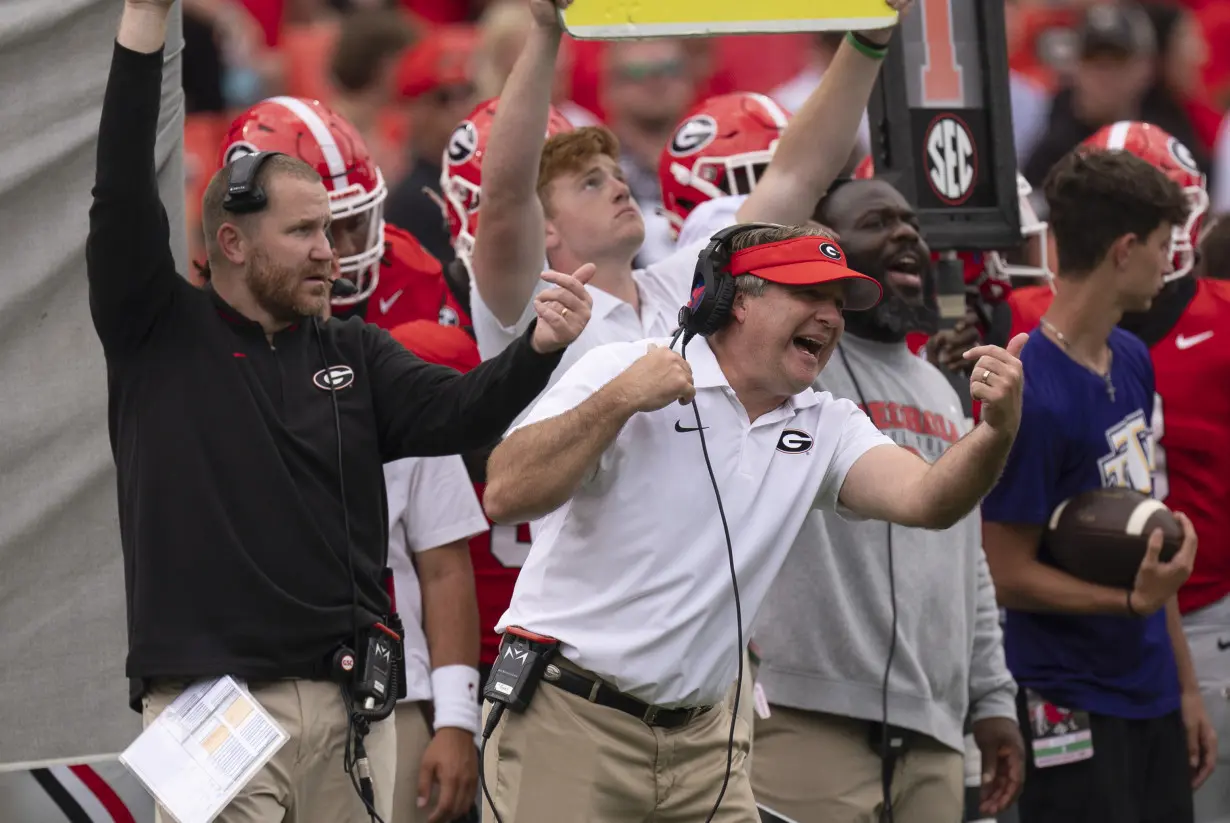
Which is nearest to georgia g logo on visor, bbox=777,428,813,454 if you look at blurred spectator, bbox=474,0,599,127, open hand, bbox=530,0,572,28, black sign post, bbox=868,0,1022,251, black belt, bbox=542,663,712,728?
black belt, bbox=542,663,712,728

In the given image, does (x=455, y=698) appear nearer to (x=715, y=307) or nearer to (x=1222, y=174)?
(x=715, y=307)

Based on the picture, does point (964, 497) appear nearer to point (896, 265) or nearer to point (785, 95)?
point (896, 265)

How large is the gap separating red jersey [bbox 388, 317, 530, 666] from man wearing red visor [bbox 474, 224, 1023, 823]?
4.17 feet

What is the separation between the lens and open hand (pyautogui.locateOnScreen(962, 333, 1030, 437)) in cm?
358

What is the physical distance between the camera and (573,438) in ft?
12.1

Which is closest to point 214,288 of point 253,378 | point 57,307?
point 253,378

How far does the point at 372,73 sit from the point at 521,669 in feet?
20.5

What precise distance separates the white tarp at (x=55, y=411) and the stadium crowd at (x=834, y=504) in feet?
1.79

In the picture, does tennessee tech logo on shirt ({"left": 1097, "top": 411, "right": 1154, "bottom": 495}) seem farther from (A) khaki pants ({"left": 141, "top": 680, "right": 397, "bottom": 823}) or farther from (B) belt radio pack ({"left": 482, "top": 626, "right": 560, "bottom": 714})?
(A) khaki pants ({"left": 141, "top": 680, "right": 397, "bottom": 823})

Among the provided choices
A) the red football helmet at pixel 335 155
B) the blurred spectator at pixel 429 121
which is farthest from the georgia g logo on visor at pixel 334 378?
the blurred spectator at pixel 429 121

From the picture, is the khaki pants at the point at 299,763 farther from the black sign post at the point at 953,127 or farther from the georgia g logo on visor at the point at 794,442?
the black sign post at the point at 953,127

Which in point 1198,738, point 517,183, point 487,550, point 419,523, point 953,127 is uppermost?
point 517,183

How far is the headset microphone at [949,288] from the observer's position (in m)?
5.56

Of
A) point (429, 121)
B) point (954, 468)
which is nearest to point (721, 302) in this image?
point (954, 468)
